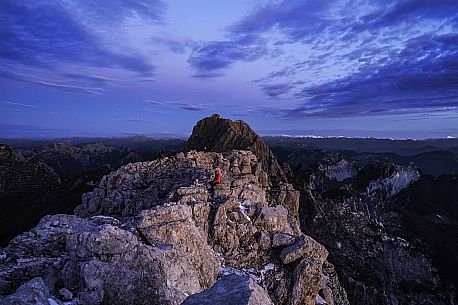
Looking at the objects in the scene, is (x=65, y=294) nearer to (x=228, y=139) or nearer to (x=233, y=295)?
(x=233, y=295)

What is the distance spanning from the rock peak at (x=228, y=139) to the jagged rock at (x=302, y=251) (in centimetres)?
7325

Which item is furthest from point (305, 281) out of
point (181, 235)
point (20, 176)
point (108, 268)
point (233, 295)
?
point (20, 176)

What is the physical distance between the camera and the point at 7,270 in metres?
14.8

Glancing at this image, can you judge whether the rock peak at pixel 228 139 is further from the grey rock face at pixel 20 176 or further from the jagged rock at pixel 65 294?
the jagged rock at pixel 65 294

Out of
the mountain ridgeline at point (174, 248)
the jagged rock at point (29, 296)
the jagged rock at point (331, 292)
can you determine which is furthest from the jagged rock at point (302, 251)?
the jagged rock at point (29, 296)

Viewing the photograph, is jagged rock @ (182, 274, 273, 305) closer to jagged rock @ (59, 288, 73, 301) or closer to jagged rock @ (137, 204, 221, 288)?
jagged rock @ (59, 288, 73, 301)

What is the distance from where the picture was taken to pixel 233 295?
914 centimetres

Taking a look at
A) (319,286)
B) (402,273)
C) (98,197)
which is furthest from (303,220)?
(319,286)

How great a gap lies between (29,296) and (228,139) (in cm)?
9694

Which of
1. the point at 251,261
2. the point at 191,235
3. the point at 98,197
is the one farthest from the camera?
the point at 98,197

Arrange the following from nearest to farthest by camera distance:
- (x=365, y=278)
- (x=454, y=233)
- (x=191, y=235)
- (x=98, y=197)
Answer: (x=191, y=235) < (x=98, y=197) < (x=365, y=278) < (x=454, y=233)

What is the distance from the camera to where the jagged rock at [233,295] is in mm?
8852

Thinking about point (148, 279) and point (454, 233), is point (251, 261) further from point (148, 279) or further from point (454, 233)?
point (454, 233)

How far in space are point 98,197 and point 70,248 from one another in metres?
30.7
